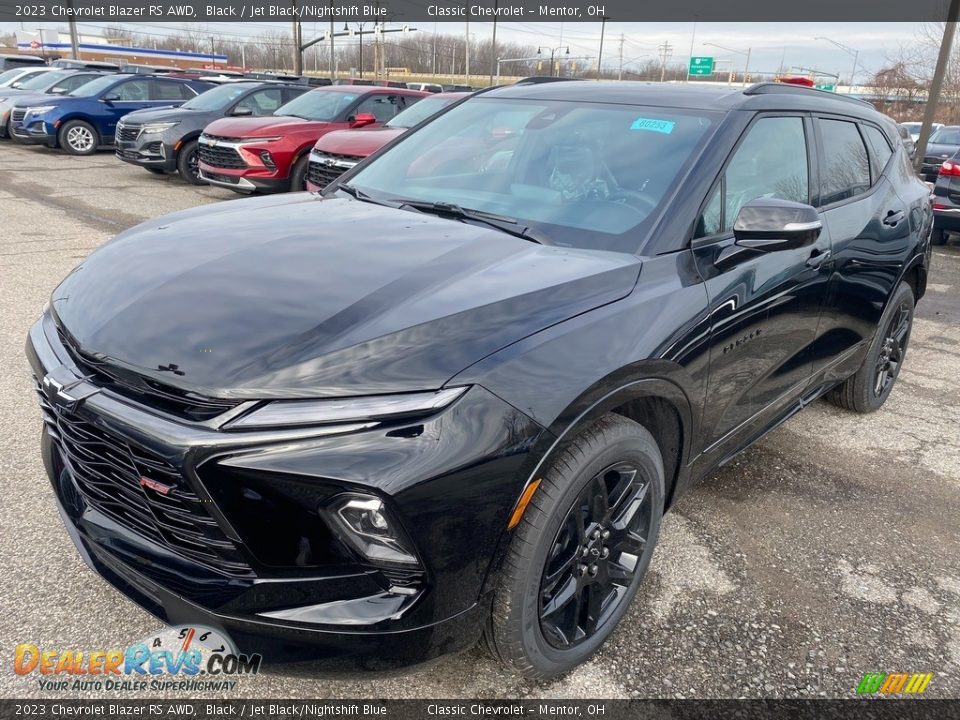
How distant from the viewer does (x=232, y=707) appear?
6.95ft

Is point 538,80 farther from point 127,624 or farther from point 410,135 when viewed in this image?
point 127,624

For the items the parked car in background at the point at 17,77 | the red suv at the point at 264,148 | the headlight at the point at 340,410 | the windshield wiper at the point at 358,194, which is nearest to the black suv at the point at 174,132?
the red suv at the point at 264,148

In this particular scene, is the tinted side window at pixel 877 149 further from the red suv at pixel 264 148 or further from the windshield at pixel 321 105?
the windshield at pixel 321 105

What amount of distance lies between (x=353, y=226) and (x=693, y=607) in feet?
6.05

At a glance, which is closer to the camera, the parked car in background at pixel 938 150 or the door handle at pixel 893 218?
the door handle at pixel 893 218

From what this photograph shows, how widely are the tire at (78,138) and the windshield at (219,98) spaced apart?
4.09 m

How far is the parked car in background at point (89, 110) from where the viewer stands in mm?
15203

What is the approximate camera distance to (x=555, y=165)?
2992 mm

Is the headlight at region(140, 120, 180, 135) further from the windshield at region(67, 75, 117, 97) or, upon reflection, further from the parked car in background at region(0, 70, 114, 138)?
the parked car in background at region(0, 70, 114, 138)

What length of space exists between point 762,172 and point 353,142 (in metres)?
6.70

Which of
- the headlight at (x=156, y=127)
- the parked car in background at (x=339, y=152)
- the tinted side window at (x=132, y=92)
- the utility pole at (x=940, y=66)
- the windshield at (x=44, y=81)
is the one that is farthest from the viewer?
the windshield at (x=44, y=81)

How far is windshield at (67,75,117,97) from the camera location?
15.6m

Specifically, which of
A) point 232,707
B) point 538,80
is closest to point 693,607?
point 232,707

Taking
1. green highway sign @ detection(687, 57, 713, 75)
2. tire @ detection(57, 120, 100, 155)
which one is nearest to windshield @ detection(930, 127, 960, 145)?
tire @ detection(57, 120, 100, 155)
